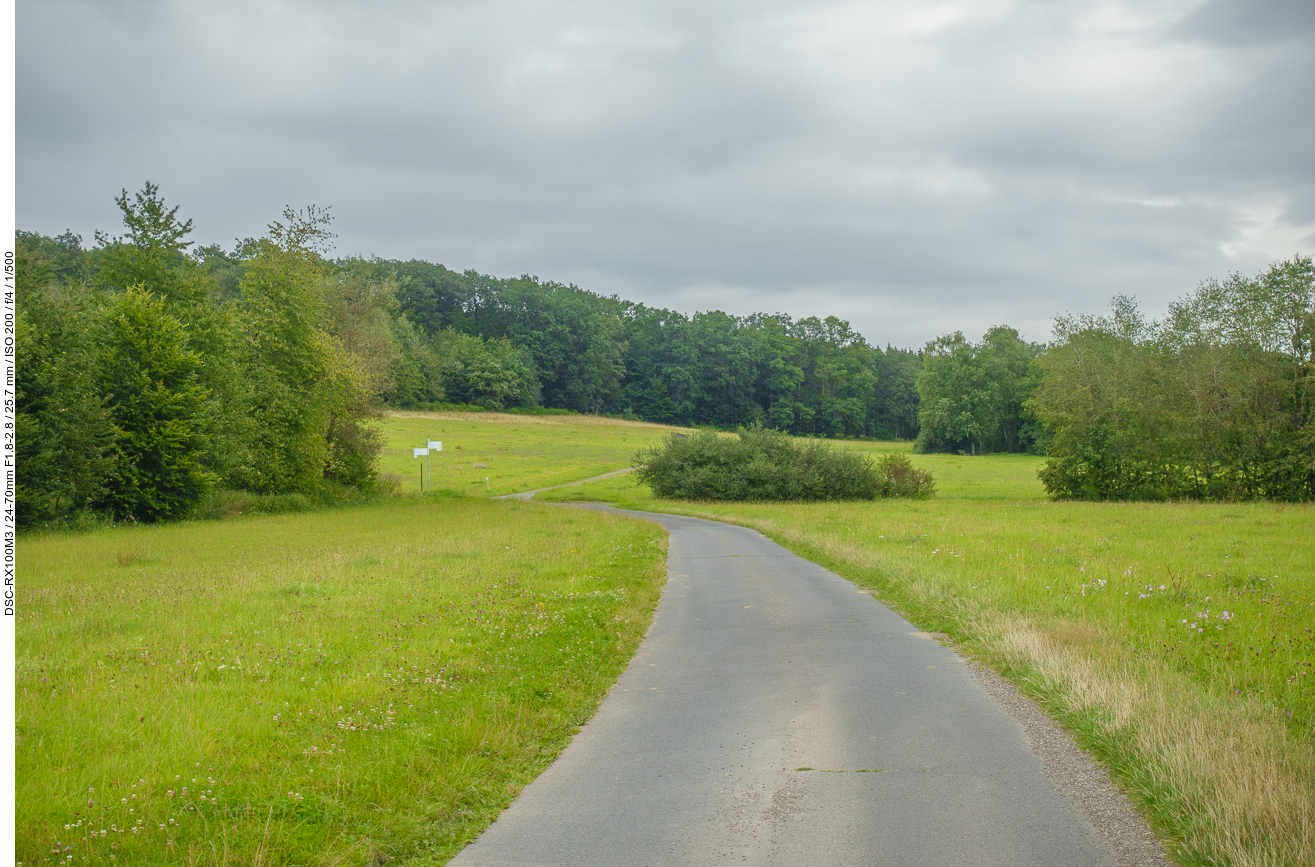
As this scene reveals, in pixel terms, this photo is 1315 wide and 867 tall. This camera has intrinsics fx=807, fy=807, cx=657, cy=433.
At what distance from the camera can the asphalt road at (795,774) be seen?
462 centimetres

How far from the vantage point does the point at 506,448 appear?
78.3 meters

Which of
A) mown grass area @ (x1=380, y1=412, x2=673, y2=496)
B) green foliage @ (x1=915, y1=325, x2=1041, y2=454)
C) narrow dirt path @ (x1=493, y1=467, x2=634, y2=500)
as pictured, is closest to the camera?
narrow dirt path @ (x1=493, y1=467, x2=634, y2=500)

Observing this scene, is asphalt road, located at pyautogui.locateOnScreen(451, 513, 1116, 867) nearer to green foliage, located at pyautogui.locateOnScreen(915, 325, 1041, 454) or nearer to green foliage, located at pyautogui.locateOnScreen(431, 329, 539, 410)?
green foliage, located at pyautogui.locateOnScreen(915, 325, 1041, 454)

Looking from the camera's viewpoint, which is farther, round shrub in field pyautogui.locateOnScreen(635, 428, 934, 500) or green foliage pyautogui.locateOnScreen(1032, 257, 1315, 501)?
round shrub in field pyautogui.locateOnScreen(635, 428, 934, 500)

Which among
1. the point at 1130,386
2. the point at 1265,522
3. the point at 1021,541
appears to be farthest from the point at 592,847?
the point at 1130,386

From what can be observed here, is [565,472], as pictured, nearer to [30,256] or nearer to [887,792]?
[30,256]

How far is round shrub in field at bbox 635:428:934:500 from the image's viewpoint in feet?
159

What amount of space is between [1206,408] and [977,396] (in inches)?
2326

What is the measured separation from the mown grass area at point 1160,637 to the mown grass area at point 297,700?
4.31 meters

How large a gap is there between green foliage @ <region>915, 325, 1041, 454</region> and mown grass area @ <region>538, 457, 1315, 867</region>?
246 feet

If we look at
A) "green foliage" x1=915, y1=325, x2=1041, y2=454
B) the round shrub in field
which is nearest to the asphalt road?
the round shrub in field

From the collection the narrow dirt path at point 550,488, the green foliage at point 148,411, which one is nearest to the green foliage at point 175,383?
the green foliage at point 148,411

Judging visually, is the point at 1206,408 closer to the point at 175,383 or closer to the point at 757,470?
the point at 757,470

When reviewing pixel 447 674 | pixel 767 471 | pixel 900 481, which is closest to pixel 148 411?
pixel 447 674
